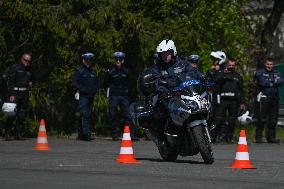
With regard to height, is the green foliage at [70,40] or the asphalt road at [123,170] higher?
the green foliage at [70,40]

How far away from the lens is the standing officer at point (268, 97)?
23625 mm

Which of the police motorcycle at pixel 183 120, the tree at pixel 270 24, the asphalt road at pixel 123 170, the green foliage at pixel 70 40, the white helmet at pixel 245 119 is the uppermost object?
the tree at pixel 270 24

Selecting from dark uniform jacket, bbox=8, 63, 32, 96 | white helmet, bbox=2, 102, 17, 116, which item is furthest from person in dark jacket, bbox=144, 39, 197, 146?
dark uniform jacket, bbox=8, 63, 32, 96

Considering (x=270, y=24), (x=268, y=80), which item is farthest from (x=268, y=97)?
(x=270, y=24)

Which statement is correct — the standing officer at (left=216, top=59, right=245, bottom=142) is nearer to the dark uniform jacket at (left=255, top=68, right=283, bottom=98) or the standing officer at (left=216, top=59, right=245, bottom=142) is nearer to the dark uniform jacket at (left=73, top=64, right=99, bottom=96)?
the dark uniform jacket at (left=255, top=68, right=283, bottom=98)

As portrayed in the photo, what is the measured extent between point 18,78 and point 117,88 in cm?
228

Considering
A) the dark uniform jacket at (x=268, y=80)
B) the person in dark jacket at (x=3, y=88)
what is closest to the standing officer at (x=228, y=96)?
the dark uniform jacket at (x=268, y=80)

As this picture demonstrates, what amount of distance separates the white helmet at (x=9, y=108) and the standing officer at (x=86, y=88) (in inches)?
61.5

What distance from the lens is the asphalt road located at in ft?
38.3

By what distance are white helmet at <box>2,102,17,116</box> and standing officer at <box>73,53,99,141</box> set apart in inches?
61.5

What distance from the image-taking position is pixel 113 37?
25844 millimetres

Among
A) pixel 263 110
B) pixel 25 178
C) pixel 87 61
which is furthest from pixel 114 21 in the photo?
pixel 25 178

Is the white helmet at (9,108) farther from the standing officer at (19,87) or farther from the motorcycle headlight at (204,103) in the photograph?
the motorcycle headlight at (204,103)

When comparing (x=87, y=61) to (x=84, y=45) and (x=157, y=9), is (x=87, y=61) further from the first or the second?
(x=157, y=9)
